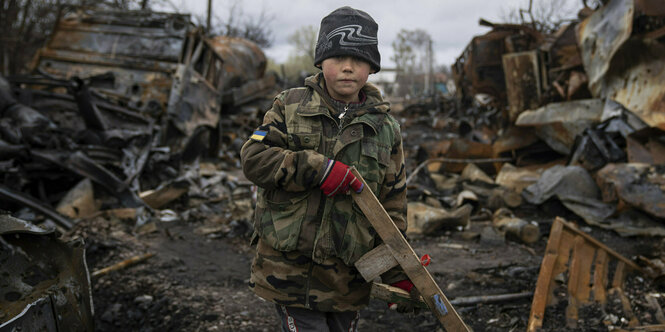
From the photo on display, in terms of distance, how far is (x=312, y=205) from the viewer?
1427 mm

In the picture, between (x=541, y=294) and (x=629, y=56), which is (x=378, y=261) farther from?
(x=629, y=56)

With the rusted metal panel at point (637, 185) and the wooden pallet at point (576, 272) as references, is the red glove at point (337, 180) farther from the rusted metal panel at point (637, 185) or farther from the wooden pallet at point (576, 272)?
the rusted metal panel at point (637, 185)

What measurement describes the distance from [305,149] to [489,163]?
22.0ft

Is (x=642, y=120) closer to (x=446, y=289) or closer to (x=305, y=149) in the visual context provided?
(x=446, y=289)

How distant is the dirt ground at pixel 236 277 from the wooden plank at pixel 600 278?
0.10 metres

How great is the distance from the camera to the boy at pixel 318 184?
141cm

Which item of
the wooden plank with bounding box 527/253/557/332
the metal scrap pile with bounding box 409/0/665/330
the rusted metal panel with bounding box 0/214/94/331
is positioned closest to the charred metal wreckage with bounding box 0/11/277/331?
the rusted metal panel with bounding box 0/214/94/331

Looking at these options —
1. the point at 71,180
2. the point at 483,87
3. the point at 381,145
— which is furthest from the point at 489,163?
the point at 381,145

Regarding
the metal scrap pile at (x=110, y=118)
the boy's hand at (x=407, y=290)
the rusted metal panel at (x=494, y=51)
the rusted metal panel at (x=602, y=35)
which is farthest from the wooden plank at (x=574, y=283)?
the rusted metal panel at (x=494, y=51)

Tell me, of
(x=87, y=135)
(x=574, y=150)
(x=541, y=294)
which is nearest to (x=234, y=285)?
(x=541, y=294)

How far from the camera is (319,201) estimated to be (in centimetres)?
144

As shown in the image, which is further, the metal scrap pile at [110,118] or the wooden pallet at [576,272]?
the metal scrap pile at [110,118]

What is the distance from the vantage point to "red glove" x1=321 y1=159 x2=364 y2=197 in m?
1.33

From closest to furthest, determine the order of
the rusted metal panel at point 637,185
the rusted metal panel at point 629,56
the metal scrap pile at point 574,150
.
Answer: the rusted metal panel at point 637,185
the metal scrap pile at point 574,150
the rusted metal panel at point 629,56
